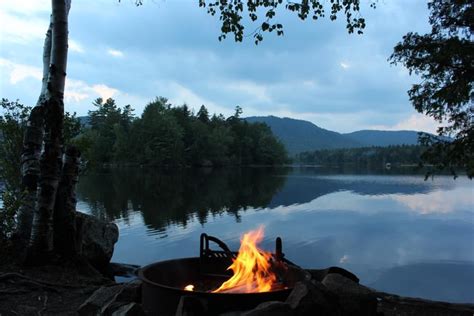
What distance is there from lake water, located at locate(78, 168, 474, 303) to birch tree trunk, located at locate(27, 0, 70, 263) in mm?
8239

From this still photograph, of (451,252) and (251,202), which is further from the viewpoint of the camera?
(251,202)

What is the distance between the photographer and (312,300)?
5.73 metres

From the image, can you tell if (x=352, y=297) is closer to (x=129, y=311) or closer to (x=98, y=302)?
(x=129, y=311)

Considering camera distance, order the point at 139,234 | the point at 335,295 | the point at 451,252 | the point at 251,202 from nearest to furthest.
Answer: the point at 335,295 → the point at 451,252 → the point at 139,234 → the point at 251,202

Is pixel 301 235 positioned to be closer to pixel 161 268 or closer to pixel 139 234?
pixel 139 234

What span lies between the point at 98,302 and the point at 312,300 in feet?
12.0

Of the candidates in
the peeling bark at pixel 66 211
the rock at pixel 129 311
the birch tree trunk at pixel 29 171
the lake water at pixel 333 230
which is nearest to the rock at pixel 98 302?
the rock at pixel 129 311

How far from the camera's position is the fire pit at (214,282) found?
5680 mm

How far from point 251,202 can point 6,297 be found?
32.7m

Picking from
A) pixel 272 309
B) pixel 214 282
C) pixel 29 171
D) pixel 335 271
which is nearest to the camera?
pixel 272 309

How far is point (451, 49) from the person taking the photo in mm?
11594

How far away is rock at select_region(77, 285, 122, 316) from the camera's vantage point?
6707 millimetres

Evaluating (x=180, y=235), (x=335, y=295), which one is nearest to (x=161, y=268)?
(x=335, y=295)

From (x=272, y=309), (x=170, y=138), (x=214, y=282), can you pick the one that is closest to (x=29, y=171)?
(x=214, y=282)
